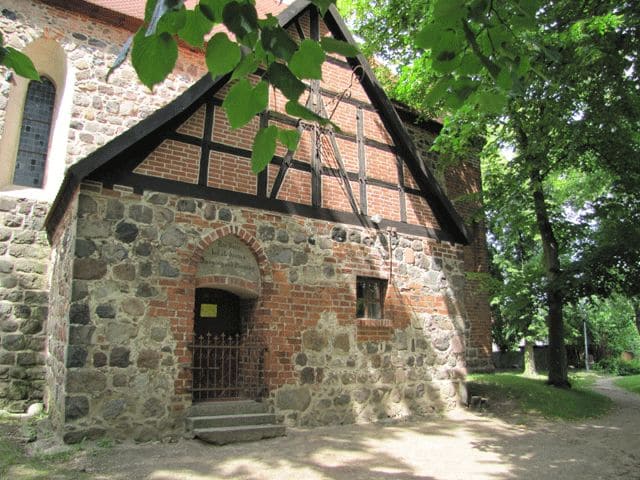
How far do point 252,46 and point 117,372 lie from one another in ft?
16.8

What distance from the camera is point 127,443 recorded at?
19.3 ft

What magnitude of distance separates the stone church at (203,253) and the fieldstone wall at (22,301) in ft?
0.08

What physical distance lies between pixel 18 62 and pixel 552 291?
1152cm

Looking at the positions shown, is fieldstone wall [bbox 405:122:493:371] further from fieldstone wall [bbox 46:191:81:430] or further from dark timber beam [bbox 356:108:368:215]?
fieldstone wall [bbox 46:191:81:430]

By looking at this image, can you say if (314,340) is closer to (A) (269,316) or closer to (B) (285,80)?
(A) (269,316)

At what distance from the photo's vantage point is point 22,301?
329 inches

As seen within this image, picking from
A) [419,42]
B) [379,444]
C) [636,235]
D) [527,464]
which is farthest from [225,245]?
[636,235]

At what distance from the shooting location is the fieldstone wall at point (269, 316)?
5992 millimetres

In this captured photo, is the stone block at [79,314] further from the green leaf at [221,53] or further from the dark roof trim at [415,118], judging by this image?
the dark roof trim at [415,118]

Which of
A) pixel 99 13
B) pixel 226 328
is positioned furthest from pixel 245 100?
pixel 99 13

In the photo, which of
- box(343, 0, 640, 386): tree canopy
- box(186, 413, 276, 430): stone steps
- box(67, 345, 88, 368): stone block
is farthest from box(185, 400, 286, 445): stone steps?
box(343, 0, 640, 386): tree canopy

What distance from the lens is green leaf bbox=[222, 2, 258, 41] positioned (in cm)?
187

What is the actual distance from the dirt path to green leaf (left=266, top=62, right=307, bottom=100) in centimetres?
408

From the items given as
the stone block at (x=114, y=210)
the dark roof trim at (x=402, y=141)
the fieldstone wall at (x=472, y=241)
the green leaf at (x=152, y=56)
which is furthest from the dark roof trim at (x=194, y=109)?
the fieldstone wall at (x=472, y=241)
